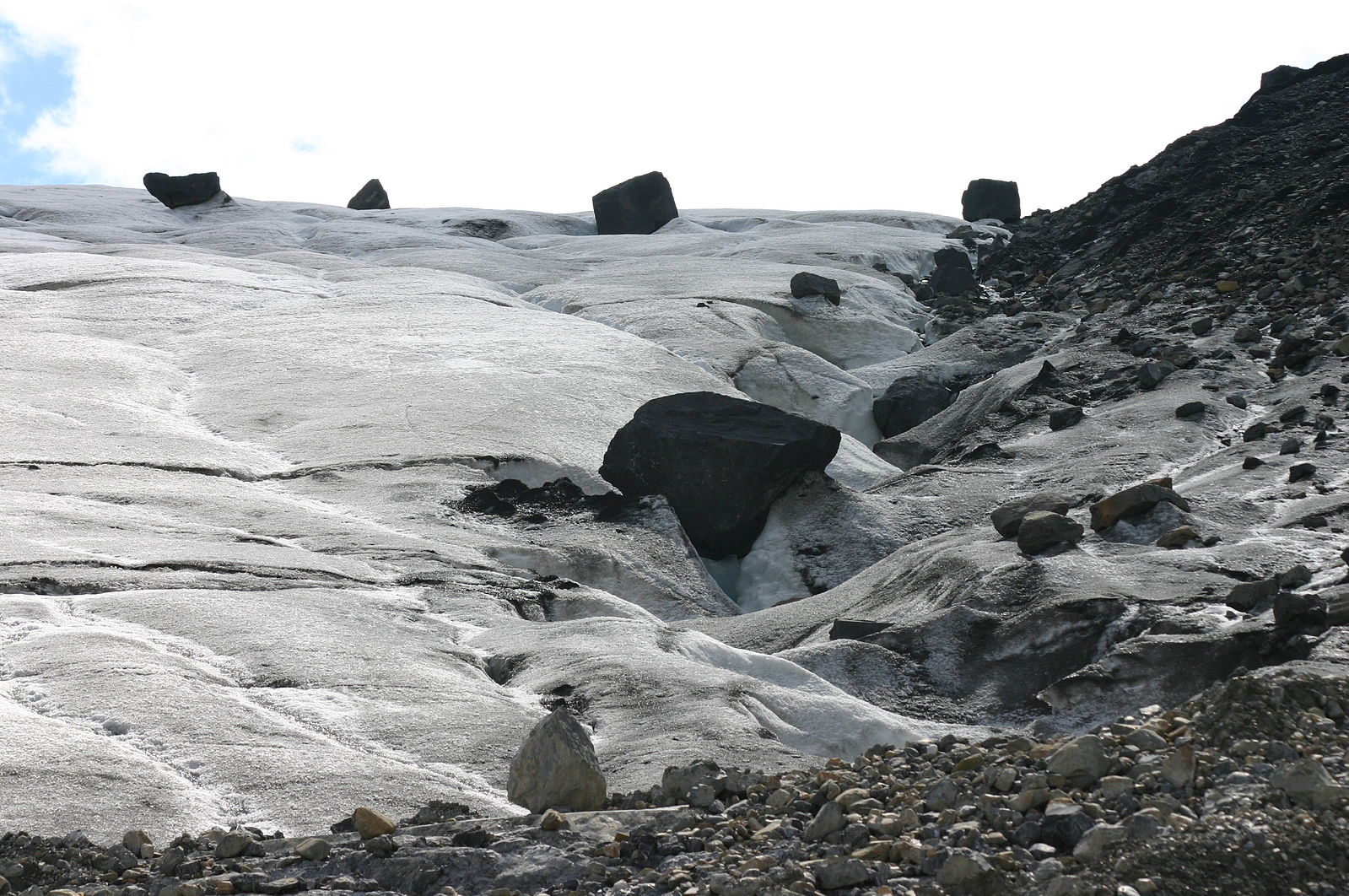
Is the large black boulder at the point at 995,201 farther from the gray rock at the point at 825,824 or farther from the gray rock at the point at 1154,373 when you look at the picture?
the gray rock at the point at 825,824

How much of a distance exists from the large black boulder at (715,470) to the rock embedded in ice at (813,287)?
9.91 m

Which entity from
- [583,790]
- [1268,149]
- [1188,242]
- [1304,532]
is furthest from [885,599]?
[1268,149]

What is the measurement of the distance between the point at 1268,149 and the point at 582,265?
13.7 metres

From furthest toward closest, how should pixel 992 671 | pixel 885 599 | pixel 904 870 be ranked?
1. pixel 885 599
2. pixel 992 671
3. pixel 904 870

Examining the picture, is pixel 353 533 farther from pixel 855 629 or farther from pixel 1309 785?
pixel 1309 785

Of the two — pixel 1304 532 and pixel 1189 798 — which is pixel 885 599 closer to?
pixel 1304 532

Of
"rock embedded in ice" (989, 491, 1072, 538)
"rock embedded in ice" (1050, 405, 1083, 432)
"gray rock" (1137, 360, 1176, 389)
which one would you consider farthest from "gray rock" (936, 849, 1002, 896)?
"gray rock" (1137, 360, 1176, 389)

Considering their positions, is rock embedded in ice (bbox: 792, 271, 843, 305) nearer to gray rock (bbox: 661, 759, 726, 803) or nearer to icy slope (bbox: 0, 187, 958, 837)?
icy slope (bbox: 0, 187, 958, 837)

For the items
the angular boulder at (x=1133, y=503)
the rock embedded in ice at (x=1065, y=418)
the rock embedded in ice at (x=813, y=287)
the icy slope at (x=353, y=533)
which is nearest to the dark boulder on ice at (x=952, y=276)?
the icy slope at (x=353, y=533)

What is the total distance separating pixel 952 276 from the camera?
25.1 meters

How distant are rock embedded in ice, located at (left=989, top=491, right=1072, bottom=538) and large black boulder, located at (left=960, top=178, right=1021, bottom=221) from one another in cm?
2969

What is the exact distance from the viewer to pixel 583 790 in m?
4.36

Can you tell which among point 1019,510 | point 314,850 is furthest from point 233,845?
point 1019,510

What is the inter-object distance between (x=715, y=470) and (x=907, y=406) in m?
5.69
